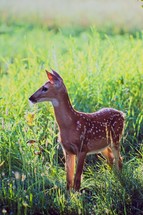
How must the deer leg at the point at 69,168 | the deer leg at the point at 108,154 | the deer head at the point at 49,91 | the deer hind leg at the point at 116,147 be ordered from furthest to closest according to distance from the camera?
the deer leg at the point at 108,154
the deer hind leg at the point at 116,147
the deer leg at the point at 69,168
the deer head at the point at 49,91

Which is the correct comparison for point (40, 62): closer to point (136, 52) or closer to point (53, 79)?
point (136, 52)

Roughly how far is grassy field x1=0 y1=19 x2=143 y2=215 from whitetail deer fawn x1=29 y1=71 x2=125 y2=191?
0.67 feet

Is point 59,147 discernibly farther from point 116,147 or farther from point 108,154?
point 116,147

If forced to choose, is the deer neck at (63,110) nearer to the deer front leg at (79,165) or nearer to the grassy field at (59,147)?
the deer front leg at (79,165)

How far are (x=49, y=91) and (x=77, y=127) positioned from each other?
0.37m

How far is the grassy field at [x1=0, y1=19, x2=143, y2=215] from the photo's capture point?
6.02 metres

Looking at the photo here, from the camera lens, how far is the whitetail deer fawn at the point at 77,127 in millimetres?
5961

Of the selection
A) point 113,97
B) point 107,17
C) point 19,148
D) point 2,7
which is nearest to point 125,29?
point 107,17

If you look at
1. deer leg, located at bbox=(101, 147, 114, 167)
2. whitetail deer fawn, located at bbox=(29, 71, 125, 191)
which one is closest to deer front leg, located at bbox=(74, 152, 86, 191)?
whitetail deer fawn, located at bbox=(29, 71, 125, 191)

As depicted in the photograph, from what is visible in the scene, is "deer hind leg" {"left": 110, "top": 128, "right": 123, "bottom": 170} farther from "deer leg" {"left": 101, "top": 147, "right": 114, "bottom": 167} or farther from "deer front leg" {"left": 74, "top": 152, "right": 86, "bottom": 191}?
"deer front leg" {"left": 74, "top": 152, "right": 86, "bottom": 191}

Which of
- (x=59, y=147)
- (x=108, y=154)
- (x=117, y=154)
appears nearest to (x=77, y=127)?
(x=117, y=154)

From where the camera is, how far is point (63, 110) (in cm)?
602

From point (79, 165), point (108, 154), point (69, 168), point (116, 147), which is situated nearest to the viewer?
point (79, 165)

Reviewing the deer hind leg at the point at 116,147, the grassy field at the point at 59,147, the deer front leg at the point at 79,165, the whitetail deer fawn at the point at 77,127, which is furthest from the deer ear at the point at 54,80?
the deer hind leg at the point at 116,147
